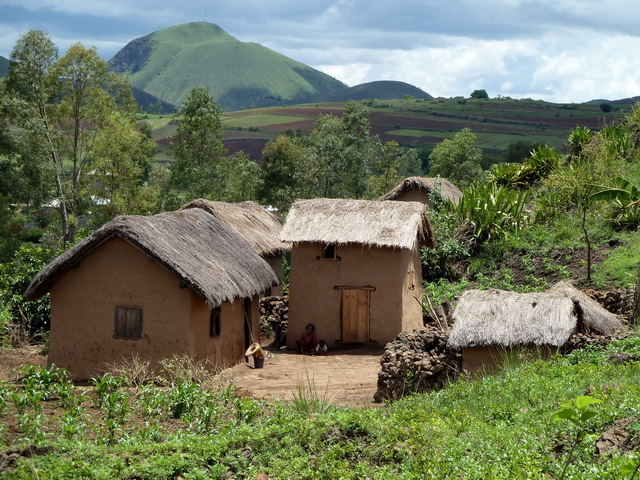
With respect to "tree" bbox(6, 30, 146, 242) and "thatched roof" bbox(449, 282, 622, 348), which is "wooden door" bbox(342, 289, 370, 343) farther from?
"tree" bbox(6, 30, 146, 242)

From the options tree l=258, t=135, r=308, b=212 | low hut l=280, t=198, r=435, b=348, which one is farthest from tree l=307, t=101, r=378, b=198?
low hut l=280, t=198, r=435, b=348

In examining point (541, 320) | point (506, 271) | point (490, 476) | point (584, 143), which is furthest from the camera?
point (584, 143)

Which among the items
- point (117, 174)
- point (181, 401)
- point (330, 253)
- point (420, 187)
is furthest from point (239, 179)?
point (181, 401)

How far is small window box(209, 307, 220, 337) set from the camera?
14.3m

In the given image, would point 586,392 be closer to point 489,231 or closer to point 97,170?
point 489,231

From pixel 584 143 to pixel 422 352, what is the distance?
1732cm

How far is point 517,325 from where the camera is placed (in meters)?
11.9

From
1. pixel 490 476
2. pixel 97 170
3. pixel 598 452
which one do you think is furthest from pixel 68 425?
pixel 97 170

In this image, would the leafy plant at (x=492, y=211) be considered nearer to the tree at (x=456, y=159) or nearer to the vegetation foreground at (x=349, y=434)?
the vegetation foreground at (x=349, y=434)

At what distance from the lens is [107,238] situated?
44.2 ft

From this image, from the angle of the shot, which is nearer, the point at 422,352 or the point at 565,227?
the point at 422,352

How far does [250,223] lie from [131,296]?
8299 mm

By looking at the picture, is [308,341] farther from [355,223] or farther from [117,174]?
[117,174]

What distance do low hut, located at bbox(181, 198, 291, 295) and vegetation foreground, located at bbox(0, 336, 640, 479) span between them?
9835mm
